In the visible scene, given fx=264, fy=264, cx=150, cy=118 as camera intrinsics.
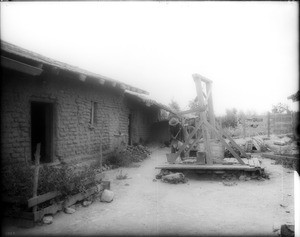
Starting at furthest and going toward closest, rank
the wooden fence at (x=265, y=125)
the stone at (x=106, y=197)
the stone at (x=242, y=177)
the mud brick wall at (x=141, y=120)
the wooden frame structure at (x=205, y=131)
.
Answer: the wooden fence at (x=265, y=125) → the mud brick wall at (x=141, y=120) → the wooden frame structure at (x=205, y=131) → the stone at (x=242, y=177) → the stone at (x=106, y=197)

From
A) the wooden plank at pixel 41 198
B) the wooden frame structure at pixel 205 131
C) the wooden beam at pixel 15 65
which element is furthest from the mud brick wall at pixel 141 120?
the wooden plank at pixel 41 198

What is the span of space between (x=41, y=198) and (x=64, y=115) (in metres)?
3.63

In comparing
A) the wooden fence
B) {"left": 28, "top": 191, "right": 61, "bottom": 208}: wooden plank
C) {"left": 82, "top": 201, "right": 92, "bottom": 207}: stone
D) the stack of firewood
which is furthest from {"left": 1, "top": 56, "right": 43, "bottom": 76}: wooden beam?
the wooden fence

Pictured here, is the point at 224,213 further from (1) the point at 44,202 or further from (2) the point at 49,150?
(2) the point at 49,150

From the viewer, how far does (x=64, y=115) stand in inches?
302

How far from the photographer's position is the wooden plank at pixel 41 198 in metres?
4.18

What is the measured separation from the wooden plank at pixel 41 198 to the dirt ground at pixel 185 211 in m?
0.37

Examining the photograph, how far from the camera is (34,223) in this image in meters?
4.21

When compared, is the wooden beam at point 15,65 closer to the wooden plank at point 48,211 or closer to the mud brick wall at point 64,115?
the mud brick wall at point 64,115

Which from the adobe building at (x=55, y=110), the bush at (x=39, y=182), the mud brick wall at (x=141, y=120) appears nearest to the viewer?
the bush at (x=39, y=182)

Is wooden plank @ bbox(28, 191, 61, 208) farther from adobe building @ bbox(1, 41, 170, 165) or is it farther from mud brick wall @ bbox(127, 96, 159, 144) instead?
mud brick wall @ bbox(127, 96, 159, 144)

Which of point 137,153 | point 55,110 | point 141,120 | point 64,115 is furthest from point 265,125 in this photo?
point 55,110

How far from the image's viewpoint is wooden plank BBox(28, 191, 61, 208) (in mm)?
4184

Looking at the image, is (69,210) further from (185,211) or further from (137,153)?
(137,153)
